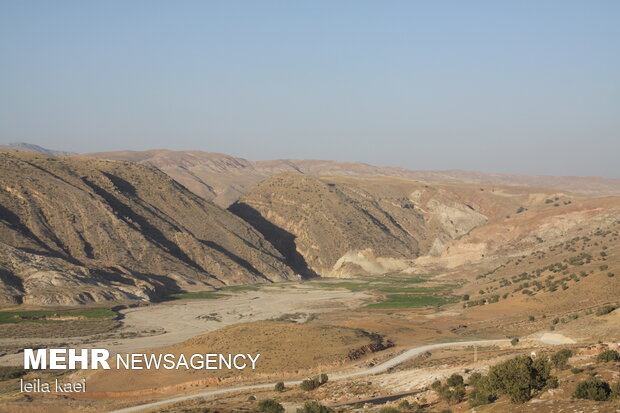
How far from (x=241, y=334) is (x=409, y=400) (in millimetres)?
21463

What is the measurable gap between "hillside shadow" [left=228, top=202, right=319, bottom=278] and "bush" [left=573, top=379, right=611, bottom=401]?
99.9m

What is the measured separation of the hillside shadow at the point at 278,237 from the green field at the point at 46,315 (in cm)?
5346

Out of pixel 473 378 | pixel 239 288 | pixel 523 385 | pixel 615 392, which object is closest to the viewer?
pixel 615 392

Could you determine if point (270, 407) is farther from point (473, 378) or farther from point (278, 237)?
point (278, 237)

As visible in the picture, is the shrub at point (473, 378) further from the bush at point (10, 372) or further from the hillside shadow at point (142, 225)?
the hillside shadow at point (142, 225)

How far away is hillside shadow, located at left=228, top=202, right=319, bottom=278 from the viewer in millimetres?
123000

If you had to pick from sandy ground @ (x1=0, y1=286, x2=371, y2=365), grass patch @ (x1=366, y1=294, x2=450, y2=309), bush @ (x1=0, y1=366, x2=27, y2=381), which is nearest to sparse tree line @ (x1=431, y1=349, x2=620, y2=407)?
bush @ (x1=0, y1=366, x2=27, y2=381)

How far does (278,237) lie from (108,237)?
1596 inches

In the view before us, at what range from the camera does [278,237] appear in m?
130

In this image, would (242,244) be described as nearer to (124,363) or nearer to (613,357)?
(124,363)

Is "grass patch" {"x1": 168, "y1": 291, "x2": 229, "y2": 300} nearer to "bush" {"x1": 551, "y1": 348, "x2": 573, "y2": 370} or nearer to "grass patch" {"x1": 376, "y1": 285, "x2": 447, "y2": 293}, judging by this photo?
"grass patch" {"x1": 376, "y1": 285, "x2": 447, "y2": 293}

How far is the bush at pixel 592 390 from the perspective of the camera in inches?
752

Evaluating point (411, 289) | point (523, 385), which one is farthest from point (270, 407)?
point (411, 289)

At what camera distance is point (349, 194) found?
145500 mm
